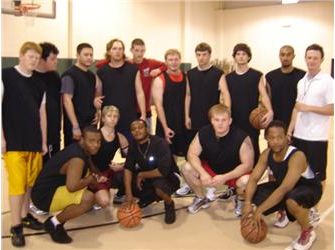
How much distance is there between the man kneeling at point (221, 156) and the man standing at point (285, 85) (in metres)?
0.62

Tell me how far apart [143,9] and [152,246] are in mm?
10641

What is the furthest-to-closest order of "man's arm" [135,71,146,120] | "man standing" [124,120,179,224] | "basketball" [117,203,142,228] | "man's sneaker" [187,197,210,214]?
"man's arm" [135,71,146,120], "man's sneaker" [187,197,210,214], "man standing" [124,120,179,224], "basketball" [117,203,142,228]

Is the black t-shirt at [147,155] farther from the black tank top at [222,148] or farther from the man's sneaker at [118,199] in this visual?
the man's sneaker at [118,199]

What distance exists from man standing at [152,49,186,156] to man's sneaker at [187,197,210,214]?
0.68 meters

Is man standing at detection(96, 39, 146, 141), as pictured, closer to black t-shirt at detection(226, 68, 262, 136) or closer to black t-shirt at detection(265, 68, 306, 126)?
black t-shirt at detection(226, 68, 262, 136)

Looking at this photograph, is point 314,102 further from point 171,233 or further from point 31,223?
point 31,223

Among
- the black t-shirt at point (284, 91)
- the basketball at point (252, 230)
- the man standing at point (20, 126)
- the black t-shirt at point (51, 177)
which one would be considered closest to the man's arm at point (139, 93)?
the black t-shirt at point (51, 177)

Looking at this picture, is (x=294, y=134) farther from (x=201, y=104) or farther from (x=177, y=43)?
(x=177, y=43)

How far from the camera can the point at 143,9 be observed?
12945 mm

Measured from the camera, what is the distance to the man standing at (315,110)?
362cm

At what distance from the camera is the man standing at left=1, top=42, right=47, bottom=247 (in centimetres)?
314

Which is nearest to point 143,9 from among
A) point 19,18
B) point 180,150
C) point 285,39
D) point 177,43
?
point 177,43

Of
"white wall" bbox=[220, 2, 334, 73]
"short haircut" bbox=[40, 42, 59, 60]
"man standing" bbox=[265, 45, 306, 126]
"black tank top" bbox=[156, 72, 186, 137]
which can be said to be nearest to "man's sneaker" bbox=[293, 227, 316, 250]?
"man standing" bbox=[265, 45, 306, 126]

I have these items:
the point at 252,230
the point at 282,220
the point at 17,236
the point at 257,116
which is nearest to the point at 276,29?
the point at 257,116
